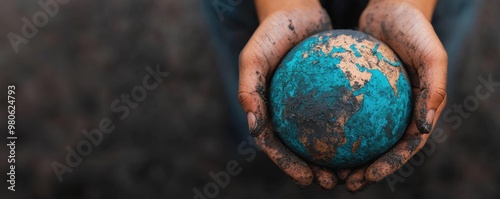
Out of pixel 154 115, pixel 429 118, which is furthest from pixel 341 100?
pixel 154 115

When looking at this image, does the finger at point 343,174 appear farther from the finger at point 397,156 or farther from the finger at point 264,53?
the finger at point 264,53

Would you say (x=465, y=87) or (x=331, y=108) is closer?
(x=331, y=108)

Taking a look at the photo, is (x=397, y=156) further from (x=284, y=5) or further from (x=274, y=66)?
(x=284, y=5)

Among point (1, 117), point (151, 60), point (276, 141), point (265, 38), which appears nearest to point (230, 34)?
point (151, 60)

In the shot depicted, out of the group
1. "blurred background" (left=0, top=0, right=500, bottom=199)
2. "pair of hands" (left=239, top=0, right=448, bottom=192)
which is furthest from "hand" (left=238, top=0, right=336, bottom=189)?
"blurred background" (left=0, top=0, right=500, bottom=199)

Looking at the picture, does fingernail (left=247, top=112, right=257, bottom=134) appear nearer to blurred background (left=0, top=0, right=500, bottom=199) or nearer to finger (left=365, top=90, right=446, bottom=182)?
finger (left=365, top=90, right=446, bottom=182)

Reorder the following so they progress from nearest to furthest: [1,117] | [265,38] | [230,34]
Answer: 1. [265,38]
2. [230,34]
3. [1,117]

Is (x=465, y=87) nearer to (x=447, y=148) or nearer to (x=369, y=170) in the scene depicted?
(x=447, y=148)
